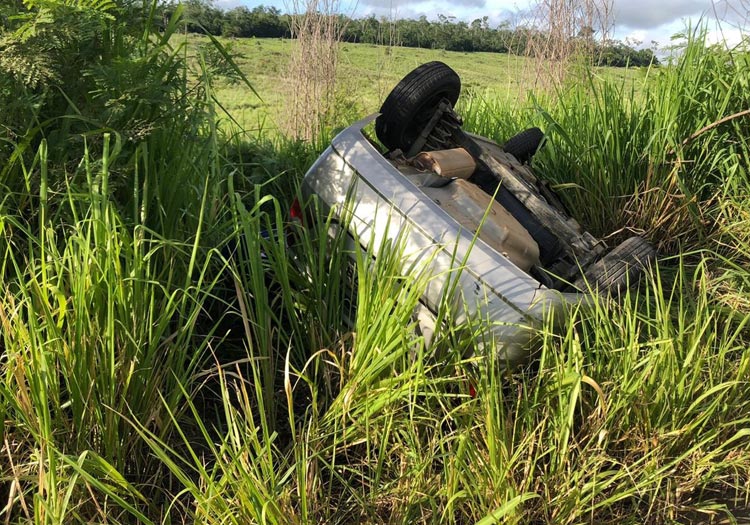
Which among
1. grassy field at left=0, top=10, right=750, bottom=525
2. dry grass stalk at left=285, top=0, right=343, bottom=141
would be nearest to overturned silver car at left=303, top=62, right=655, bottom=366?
grassy field at left=0, top=10, right=750, bottom=525

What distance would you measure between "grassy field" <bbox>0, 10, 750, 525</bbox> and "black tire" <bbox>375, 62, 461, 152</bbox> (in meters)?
1.08

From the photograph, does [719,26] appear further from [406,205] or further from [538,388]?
[538,388]

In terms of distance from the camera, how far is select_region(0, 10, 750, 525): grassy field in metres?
2.14

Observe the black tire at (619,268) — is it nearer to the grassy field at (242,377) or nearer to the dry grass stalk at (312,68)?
the grassy field at (242,377)

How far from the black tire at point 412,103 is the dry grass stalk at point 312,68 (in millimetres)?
2769

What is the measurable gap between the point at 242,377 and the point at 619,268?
1961 millimetres

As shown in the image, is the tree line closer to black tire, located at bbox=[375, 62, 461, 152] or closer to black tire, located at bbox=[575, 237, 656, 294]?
black tire, located at bbox=[375, 62, 461, 152]

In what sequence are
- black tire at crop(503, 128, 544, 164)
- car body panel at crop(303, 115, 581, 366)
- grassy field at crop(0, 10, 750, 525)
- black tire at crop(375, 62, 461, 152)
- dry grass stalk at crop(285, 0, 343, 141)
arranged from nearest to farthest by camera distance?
grassy field at crop(0, 10, 750, 525), car body panel at crop(303, 115, 581, 366), black tire at crop(375, 62, 461, 152), black tire at crop(503, 128, 544, 164), dry grass stalk at crop(285, 0, 343, 141)

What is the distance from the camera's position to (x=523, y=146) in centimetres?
457

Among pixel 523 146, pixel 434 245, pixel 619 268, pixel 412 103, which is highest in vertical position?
pixel 412 103

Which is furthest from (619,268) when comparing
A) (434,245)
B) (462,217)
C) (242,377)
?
(242,377)

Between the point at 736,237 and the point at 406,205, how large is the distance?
2404 millimetres

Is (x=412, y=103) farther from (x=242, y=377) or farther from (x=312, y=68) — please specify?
(x=312, y=68)

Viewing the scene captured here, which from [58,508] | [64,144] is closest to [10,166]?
[64,144]
